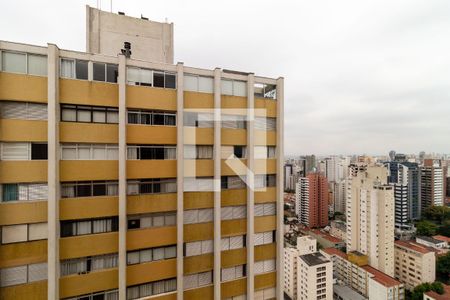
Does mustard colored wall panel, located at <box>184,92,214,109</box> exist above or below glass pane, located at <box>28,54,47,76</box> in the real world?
below

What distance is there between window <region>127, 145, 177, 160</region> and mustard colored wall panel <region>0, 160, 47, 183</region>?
289 cm

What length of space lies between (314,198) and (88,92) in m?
70.3

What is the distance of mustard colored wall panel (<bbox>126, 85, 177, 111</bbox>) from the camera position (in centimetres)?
904

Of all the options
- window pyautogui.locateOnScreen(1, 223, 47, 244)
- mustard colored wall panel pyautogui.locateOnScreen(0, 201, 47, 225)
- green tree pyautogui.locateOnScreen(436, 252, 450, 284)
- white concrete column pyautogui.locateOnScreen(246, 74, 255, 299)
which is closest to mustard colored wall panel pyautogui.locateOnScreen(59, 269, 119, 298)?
window pyautogui.locateOnScreen(1, 223, 47, 244)

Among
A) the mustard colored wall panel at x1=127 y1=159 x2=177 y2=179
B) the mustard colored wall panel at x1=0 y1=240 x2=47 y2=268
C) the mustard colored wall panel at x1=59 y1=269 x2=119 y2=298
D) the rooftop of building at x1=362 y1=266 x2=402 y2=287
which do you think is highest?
the mustard colored wall panel at x1=127 y1=159 x2=177 y2=179

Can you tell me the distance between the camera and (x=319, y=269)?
108 ft

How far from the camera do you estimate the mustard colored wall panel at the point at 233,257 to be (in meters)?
10.4

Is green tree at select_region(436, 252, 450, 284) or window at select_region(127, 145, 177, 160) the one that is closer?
window at select_region(127, 145, 177, 160)

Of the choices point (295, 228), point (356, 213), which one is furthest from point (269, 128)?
point (295, 228)

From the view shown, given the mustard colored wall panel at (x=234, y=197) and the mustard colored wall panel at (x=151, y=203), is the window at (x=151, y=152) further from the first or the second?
the mustard colored wall panel at (x=234, y=197)

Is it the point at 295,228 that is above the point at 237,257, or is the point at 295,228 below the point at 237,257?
below

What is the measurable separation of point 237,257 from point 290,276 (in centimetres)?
3243

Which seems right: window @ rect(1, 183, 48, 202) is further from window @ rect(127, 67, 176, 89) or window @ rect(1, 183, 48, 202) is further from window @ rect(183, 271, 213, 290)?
window @ rect(183, 271, 213, 290)

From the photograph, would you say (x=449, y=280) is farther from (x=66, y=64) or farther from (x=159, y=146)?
(x=66, y=64)
